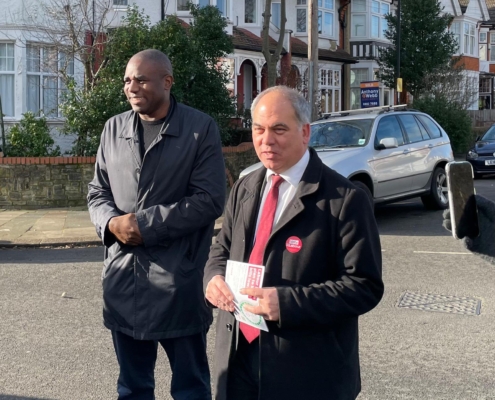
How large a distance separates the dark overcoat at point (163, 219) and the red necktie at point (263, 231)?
0.91 m

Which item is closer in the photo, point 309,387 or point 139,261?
point 309,387

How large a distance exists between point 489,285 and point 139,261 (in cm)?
520

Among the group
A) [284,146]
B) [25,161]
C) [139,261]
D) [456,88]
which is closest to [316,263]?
[284,146]

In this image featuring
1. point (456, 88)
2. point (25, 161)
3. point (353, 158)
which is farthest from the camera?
point (456, 88)

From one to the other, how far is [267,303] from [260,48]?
90.1 ft

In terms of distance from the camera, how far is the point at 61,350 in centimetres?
578

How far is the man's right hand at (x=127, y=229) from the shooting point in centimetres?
376

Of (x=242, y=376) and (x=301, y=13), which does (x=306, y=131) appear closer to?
(x=242, y=376)

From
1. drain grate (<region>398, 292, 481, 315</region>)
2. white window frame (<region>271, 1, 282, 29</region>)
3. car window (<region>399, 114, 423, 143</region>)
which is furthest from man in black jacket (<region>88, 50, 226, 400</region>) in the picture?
white window frame (<region>271, 1, 282, 29</region>)

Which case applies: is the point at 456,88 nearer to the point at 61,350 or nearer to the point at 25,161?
the point at 25,161

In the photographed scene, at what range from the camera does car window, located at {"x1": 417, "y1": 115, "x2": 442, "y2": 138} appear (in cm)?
1375

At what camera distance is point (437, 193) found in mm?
13719

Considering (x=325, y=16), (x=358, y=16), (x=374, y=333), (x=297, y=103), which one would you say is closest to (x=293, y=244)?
(x=297, y=103)

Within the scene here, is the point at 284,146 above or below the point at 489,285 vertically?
above
